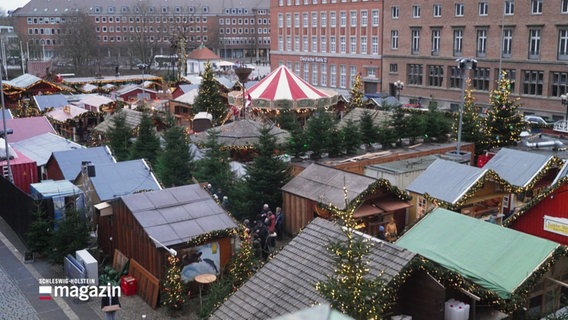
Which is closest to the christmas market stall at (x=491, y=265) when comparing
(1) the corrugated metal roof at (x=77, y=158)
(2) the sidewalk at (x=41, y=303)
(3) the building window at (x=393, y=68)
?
(2) the sidewalk at (x=41, y=303)

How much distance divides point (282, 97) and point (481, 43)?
22.0 metres

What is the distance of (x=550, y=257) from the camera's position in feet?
35.9

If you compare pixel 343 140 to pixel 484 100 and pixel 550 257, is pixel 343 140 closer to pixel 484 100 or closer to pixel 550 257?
pixel 550 257

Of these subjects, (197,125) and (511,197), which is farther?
(197,125)

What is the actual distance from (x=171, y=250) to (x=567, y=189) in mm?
9367

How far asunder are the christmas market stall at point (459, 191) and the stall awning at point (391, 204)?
0.41 m

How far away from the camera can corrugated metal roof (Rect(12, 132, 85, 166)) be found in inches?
945

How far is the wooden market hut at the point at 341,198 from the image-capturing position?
16.4 metres

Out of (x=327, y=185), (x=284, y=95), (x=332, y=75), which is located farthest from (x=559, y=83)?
(x=327, y=185)

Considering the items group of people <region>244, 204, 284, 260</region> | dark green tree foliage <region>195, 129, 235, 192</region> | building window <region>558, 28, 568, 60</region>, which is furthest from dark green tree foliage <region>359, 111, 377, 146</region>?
building window <region>558, 28, 568, 60</region>

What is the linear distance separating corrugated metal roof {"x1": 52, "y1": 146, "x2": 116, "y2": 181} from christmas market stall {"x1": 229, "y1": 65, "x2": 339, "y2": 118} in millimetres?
12781

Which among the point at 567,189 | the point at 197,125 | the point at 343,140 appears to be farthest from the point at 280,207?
the point at 197,125

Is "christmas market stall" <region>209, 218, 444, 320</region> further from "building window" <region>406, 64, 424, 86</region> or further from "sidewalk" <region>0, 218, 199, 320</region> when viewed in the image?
"building window" <region>406, 64, 424, 86</region>

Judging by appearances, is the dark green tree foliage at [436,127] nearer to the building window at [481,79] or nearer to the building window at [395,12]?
the building window at [481,79]
